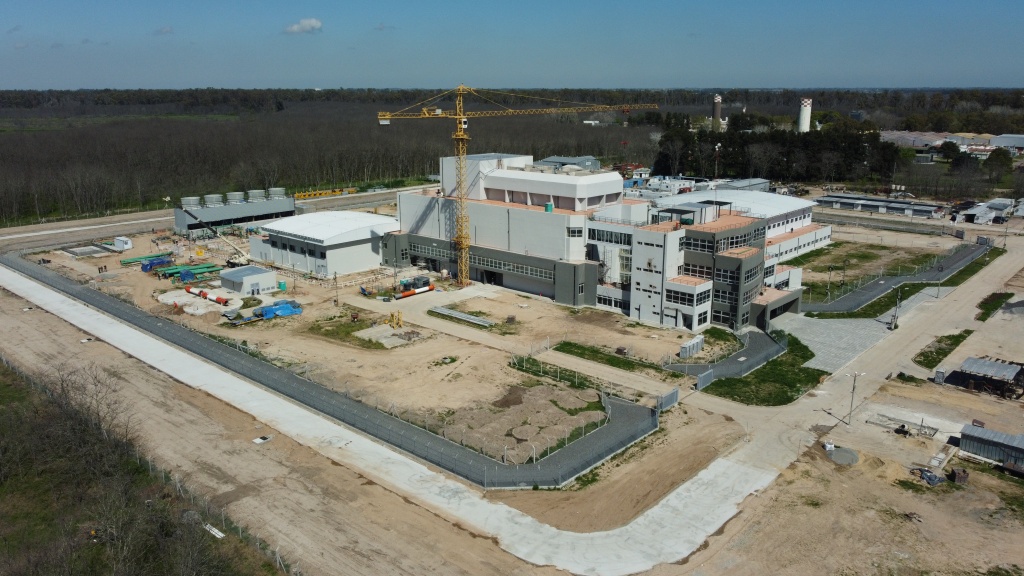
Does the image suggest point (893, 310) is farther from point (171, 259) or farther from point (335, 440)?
point (171, 259)

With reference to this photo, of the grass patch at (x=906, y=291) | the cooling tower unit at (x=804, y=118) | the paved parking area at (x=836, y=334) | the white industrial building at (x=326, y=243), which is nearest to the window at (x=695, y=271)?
the paved parking area at (x=836, y=334)

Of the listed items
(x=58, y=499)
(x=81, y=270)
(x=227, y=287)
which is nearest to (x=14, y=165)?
(x=81, y=270)

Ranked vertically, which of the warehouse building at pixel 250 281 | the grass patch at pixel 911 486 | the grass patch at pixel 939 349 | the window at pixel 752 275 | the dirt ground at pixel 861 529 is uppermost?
A: the window at pixel 752 275

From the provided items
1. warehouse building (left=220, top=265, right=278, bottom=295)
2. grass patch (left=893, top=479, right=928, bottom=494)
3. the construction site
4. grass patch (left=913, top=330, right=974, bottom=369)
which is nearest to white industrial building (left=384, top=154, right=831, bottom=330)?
the construction site

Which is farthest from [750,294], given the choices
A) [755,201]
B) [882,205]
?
[882,205]

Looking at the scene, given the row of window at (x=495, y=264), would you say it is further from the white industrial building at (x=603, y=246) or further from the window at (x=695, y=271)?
the window at (x=695, y=271)
